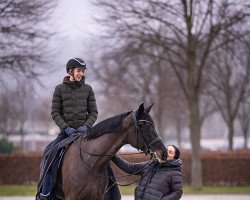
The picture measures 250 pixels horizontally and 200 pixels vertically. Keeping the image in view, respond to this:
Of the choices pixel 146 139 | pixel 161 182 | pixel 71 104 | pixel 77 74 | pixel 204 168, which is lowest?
pixel 204 168

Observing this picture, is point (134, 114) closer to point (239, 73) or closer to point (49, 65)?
point (49, 65)

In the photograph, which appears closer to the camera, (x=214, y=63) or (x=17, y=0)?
(x=17, y=0)

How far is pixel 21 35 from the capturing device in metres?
20.7

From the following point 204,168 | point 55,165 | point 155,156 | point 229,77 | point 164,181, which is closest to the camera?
point 155,156

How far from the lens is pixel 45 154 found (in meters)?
9.16

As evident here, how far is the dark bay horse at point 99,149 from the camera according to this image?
8.12 metres

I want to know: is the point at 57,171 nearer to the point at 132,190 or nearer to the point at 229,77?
the point at 132,190

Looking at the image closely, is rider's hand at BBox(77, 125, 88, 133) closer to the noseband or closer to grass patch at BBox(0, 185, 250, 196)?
the noseband

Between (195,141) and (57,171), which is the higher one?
(57,171)

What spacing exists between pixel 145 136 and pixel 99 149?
90 cm

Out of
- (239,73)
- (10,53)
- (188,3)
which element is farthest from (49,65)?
(239,73)

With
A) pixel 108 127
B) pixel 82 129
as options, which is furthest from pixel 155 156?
pixel 82 129

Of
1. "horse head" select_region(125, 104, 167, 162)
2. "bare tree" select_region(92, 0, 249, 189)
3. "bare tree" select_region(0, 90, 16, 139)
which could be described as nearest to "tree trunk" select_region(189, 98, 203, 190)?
"bare tree" select_region(92, 0, 249, 189)

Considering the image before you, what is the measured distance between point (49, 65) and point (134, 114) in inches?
572
